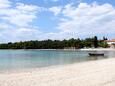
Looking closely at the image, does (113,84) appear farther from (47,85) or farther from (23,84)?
(23,84)

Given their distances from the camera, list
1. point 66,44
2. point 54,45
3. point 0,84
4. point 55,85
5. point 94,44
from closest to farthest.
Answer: point 55,85 → point 0,84 → point 94,44 → point 66,44 → point 54,45

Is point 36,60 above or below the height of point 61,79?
below

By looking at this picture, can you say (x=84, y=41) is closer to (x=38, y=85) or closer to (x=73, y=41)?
(x=73, y=41)

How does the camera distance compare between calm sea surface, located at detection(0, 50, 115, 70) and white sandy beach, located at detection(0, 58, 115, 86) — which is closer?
white sandy beach, located at detection(0, 58, 115, 86)

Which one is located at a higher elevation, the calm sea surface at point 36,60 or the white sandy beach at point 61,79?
the white sandy beach at point 61,79

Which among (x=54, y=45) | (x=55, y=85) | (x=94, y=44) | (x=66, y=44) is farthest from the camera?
(x=54, y=45)

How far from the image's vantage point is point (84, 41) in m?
169

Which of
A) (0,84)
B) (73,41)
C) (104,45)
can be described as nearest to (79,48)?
(73,41)

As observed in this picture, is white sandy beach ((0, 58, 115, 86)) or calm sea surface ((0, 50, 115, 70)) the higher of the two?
white sandy beach ((0, 58, 115, 86))

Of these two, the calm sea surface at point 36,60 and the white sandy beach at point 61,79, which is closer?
the white sandy beach at point 61,79

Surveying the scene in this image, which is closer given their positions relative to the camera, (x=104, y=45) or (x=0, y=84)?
(x=0, y=84)

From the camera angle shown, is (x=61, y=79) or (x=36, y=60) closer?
(x=61, y=79)

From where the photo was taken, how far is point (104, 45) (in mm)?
169125

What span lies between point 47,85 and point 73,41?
16088 centimetres
